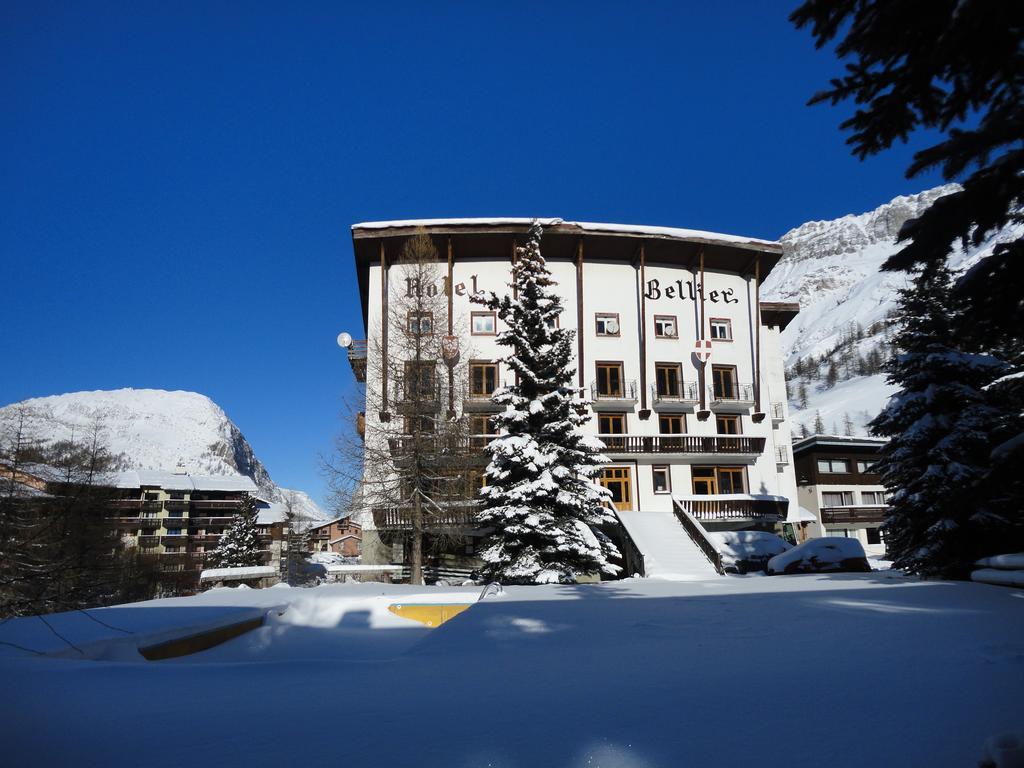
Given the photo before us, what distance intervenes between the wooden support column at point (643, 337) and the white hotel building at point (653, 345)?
56 millimetres

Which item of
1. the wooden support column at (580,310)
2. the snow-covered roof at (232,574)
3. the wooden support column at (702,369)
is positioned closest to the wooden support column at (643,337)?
the wooden support column at (702,369)

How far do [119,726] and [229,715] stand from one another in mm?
561

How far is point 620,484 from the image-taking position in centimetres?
3097

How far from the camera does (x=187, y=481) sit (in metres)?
82.2

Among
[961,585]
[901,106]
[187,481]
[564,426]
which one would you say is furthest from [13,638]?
[187,481]

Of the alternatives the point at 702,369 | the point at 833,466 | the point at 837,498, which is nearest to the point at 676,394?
the point at 702,369

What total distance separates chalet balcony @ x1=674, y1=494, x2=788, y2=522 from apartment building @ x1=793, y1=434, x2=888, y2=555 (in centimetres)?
1581

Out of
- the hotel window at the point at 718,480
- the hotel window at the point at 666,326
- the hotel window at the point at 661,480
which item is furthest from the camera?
the hotel window at the point at 666,326

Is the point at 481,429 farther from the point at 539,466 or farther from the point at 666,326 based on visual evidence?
the point at 666,326

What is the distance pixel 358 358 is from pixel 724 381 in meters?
19.9

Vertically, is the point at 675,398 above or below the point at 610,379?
below

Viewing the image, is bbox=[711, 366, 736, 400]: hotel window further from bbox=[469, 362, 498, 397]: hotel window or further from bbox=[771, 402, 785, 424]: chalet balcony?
bbox=[469, 362, 498, 397]: hotel window

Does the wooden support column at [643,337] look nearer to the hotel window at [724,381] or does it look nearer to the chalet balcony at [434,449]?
the hotel window at [724,381]

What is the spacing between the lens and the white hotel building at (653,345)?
3081 centimetres
